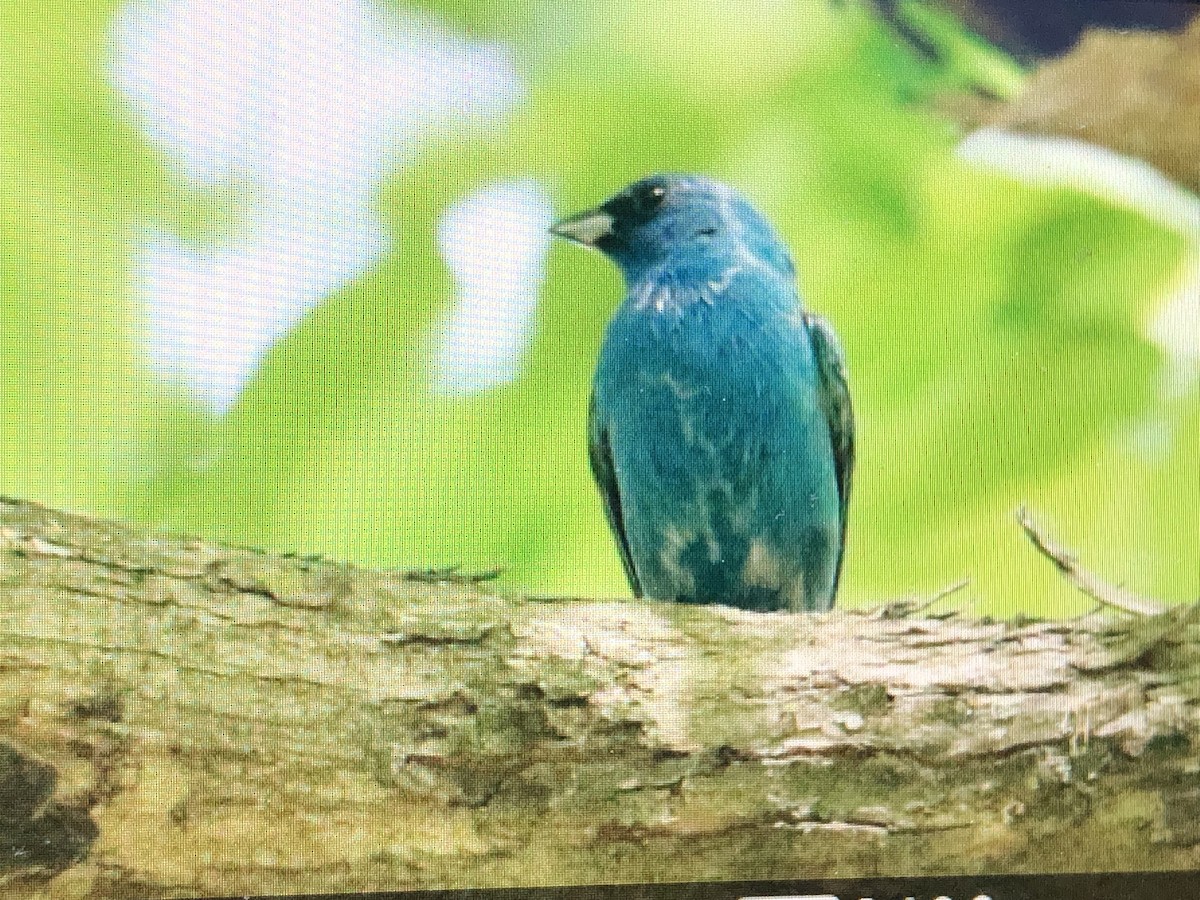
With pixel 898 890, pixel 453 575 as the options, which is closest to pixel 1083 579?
pixel 898 890

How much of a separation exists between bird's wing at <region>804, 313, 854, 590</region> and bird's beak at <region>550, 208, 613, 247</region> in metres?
0.38

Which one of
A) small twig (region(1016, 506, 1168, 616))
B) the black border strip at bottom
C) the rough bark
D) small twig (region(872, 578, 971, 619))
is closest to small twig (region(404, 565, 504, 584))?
the rough bark

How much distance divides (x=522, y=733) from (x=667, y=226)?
91 cm

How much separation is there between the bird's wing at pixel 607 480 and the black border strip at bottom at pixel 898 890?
49 cm

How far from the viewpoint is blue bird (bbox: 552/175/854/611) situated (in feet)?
6.08

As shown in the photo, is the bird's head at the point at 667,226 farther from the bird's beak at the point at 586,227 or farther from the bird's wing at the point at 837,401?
the bird's wing at the point at 837,401

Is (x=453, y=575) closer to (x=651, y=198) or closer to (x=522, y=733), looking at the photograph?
(x=522, y=733)

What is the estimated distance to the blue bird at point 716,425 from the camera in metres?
1.85

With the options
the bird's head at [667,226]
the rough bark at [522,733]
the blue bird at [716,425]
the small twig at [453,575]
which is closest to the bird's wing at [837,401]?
the blue bird at [716,425]

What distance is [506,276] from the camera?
1.93m

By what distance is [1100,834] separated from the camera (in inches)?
65.1

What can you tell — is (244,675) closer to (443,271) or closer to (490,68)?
(443,271)

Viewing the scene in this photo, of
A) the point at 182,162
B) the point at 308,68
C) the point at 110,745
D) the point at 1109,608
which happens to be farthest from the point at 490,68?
the point at 1109,608

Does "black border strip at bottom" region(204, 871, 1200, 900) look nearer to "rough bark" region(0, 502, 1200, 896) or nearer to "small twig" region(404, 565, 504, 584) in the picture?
"rough bark" region(0, 502, 1200, 896)
